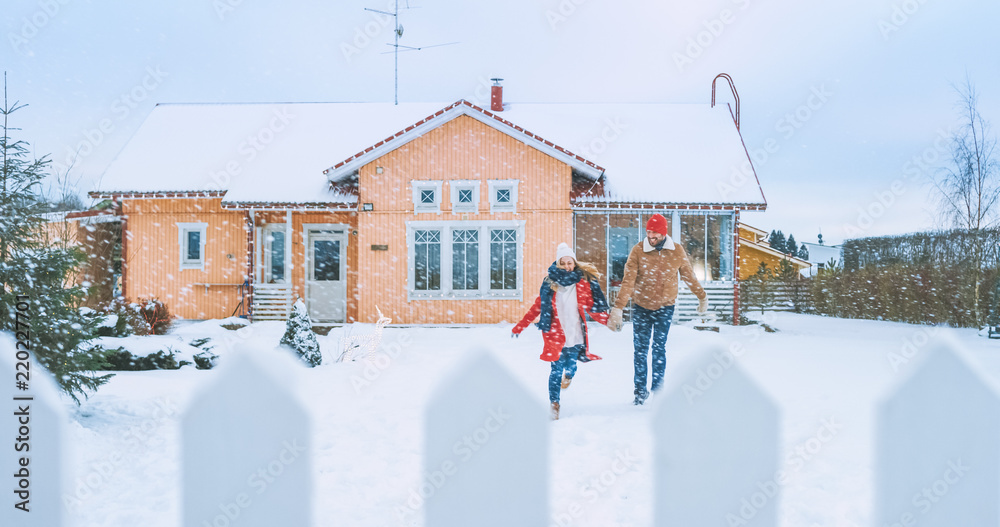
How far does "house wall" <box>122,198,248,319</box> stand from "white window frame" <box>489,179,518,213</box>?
6.27m

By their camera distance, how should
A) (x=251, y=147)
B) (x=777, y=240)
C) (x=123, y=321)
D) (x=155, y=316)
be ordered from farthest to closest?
(x=777, y=240)
(x=251, y=147)
(x=155, y=316)
(x=123, y=321)

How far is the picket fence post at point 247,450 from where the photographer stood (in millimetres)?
1801

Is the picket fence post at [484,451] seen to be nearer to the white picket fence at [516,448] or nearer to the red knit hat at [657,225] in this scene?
the white picket fence at [516,448]

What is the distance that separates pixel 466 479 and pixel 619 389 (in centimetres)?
489

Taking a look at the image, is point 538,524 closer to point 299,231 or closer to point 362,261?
point 362,261

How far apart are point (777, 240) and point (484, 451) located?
54105mm

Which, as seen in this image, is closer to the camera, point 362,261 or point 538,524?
point 538,524

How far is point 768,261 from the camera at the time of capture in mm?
28703

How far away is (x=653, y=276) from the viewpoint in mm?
5590

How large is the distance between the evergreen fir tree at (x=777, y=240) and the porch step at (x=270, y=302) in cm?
4240

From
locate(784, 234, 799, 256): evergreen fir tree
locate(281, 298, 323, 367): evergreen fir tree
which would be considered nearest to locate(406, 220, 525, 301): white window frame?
locate(281, 298, 323, 367): evergreen fir tree

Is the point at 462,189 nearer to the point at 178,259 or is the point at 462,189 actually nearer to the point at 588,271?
the point at 178,259

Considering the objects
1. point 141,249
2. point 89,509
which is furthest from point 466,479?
point 141,249

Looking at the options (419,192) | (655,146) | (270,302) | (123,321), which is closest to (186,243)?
(270,302)
